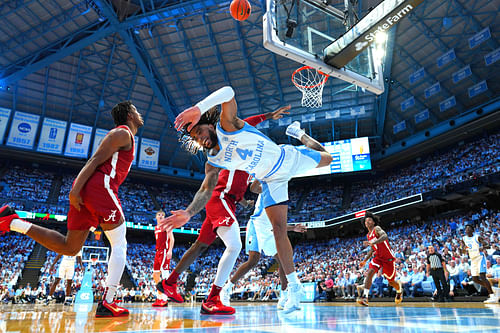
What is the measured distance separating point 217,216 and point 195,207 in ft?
4.35

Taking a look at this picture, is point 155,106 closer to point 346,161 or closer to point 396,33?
point 346,161

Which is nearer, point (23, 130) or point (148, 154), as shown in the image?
point (23, 130)

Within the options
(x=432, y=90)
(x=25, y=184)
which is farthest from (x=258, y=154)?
(x=25, y=184)

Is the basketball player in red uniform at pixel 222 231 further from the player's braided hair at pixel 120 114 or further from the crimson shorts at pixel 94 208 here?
the player's braided hair at pixel 120 114

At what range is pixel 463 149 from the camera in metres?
20.6

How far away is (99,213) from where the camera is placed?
10.1ft

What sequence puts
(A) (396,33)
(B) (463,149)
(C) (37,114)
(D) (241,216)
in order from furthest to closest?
(D) (241,216) < (C) (37,114) < (B) (463,149) < (A) (396,33)

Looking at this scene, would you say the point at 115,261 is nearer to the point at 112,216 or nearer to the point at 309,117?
the point at 112,216

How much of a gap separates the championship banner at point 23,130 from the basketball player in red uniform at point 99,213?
2146 centimetres

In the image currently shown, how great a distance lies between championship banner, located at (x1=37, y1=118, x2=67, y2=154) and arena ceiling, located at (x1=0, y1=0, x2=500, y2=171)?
44.1 inches

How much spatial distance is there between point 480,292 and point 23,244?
74.9ft

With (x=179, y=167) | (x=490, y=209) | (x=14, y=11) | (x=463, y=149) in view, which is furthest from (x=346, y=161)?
(x=14, y=11)

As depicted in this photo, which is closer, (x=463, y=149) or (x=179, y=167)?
(x=463, y=149)

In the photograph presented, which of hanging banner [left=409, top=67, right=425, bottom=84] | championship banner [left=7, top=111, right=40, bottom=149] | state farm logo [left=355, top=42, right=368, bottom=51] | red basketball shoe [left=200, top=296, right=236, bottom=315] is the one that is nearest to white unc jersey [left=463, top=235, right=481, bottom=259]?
state farm logo [left=355, top=42, right=368, bottom=51]
